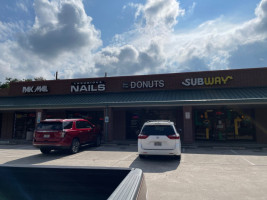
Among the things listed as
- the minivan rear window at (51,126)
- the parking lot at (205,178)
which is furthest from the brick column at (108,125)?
the parking lot at (205,178)

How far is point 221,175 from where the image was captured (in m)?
6.69

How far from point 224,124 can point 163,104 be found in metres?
6.16

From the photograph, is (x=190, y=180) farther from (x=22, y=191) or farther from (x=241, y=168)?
(x=22, y=191)

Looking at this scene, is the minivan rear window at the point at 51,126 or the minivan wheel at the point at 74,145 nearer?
the minivan rear window at the point at 51,126

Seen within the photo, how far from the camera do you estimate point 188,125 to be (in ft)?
47.4

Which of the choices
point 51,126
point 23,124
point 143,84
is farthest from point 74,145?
point 23,124

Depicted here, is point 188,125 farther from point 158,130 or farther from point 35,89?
point 35,89

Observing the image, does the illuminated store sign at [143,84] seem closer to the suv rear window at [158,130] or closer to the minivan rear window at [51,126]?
the minivan rear window at [51,126]

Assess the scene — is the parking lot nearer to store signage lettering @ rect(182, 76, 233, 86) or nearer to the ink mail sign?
store signage lettering @ rect(182, 76, 233, 86)

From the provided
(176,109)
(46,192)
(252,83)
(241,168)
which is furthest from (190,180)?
(252,83)

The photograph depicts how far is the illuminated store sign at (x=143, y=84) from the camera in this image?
18250 mm

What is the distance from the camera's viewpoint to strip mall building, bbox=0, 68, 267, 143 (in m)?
15.1

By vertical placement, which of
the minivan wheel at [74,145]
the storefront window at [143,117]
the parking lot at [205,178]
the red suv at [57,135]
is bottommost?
the parking lot at [205,178]

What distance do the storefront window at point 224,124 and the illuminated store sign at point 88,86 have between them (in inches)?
375
